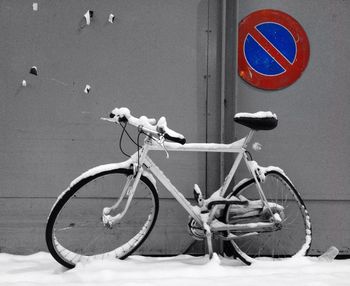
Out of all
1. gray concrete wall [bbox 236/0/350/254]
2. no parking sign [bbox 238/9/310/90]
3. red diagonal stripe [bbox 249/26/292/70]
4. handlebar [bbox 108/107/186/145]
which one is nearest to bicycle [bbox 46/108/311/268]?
handlebar [bbox 108/107/186/145]

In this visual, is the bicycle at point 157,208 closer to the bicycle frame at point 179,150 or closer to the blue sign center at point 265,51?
the bicycle frame at point 179,150

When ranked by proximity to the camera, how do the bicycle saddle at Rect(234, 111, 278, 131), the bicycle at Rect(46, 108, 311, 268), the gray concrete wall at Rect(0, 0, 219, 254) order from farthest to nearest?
the gray concrete wall at Rect(0, 0, 219, 254) → the bicycle saddle at Rect(234, 111, 278, 131) → the bicycle at Rect(46, 108, 311, 268)

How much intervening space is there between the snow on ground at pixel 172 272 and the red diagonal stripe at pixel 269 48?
5.72ft

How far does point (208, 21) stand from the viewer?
3.49 m

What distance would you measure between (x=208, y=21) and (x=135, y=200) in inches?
69.0

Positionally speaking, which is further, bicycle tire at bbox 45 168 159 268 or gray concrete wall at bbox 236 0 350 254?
gray concrete wall at bbox 236 0 350 254

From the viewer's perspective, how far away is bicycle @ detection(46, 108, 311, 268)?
9.19 feet

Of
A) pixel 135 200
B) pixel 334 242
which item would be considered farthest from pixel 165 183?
pixel 334 242

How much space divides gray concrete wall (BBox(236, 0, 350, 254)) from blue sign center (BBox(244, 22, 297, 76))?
0.19 m

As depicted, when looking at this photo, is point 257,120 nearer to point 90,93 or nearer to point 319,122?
point 319,122

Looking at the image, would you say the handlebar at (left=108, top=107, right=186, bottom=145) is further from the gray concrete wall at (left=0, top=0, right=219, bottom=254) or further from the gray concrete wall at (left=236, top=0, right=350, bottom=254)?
the gray concrete wall at (left=236, top=0, right=350, bottom=254)

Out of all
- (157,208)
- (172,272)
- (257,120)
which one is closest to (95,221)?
(157,208)

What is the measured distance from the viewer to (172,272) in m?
2.84

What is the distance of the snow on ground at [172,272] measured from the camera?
8.59ft
